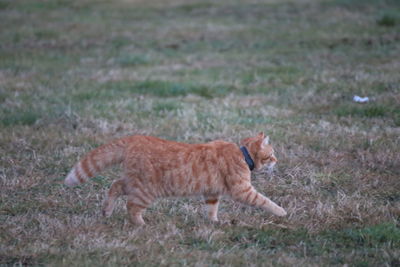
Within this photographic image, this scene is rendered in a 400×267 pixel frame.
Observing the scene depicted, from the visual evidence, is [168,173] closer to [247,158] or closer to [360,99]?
[247,158]

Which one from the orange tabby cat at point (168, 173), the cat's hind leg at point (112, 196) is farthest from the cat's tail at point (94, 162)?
the cat's hind leg at point (112, 196)

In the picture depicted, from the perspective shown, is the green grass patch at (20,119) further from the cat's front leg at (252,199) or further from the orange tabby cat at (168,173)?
the cat's front leg at (252,199)

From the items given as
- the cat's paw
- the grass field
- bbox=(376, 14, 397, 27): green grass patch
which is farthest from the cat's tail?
bbox=(376, 14, 397, 27): green grass patch

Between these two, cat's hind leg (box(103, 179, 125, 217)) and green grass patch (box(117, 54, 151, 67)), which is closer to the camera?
cat's hind leg (box(103, 179, 125, 217))

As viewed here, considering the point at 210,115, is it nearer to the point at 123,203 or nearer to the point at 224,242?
the point at 123,203

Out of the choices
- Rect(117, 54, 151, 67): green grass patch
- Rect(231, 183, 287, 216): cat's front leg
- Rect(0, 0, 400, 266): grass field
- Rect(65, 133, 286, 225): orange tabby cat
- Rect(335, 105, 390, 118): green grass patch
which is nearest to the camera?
Rect(0, 0, 400, 266): grass field

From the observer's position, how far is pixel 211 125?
8336mm

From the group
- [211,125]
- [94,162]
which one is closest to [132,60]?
[211,125]

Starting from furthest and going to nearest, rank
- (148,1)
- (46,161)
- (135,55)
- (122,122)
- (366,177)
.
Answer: (148,1) < (135,55) < (122,122) < (46,161) < (366,177)

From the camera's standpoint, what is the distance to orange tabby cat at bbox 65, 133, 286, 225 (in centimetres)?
512

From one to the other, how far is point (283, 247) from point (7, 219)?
2514 mm

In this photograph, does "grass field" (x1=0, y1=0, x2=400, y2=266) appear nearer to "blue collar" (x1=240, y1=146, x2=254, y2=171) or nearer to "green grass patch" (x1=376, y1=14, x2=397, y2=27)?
"green grass patch" (x1=376, y1=14, x2=397, y2=27)

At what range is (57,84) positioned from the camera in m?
11.4

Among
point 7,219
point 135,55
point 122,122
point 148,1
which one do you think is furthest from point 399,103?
point 148,1
